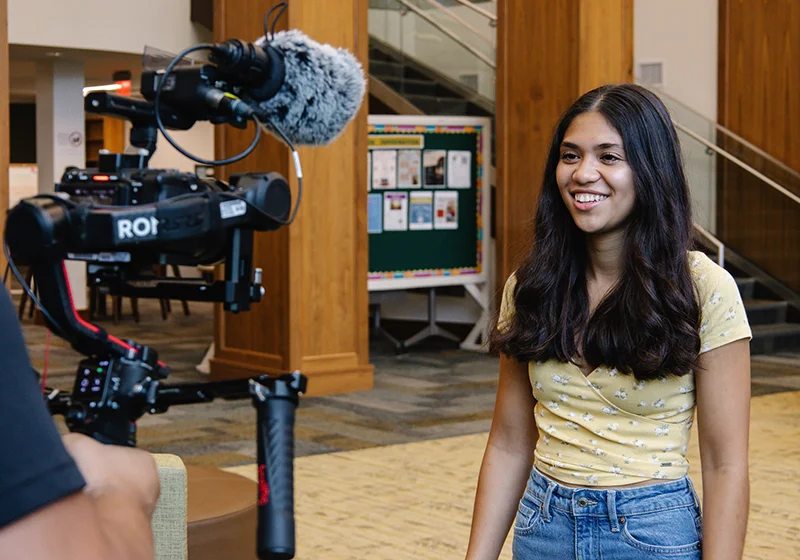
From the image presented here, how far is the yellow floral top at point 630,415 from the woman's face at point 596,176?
0.56ft

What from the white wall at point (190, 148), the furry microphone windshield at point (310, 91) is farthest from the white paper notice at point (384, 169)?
the white wall at point (190, 148)

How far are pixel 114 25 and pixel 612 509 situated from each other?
10596 mm

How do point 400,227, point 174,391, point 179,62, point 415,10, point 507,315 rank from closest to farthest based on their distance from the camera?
point 174,391
point 179,62
point 507,315
point 400,227
point 415,10

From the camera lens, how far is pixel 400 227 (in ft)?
30.5

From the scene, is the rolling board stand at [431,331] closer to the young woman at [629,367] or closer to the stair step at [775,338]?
the stair step at [775,338]

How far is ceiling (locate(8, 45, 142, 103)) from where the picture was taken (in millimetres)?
11977

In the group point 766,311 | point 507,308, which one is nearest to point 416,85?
point 766,311

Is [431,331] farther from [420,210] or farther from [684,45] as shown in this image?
[684,45]

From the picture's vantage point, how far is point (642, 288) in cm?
195

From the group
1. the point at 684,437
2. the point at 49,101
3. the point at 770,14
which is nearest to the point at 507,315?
the point at 684,437

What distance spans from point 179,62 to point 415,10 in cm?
987

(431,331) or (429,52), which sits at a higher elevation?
(429,52)

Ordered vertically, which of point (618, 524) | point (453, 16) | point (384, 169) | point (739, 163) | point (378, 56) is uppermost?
point (453, 16)

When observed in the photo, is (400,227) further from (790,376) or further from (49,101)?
(49,101)
